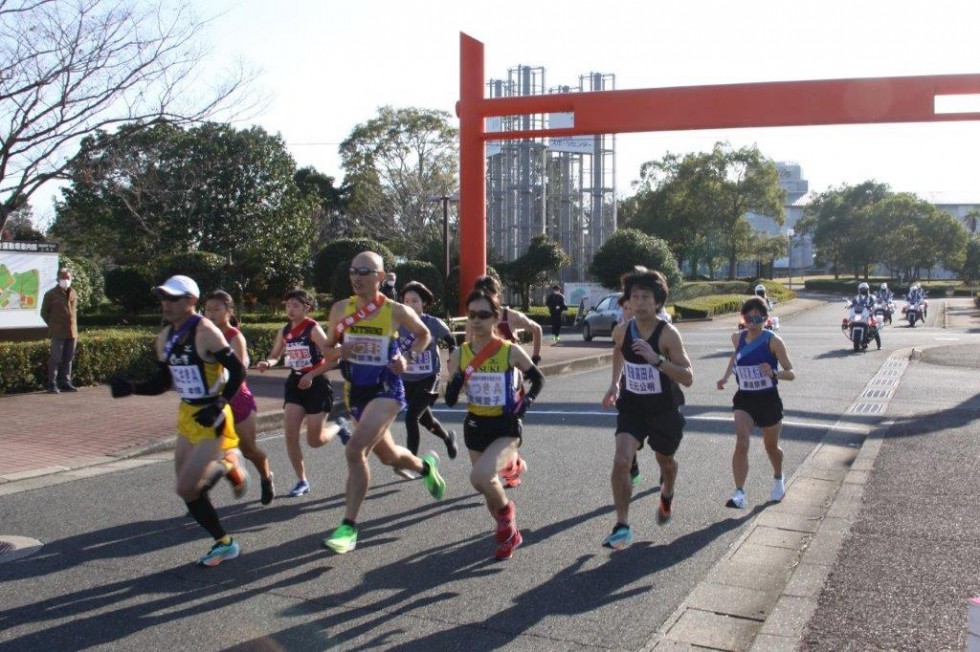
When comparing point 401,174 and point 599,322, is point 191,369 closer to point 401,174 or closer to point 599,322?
point 599,322

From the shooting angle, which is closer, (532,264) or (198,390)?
(198,390)

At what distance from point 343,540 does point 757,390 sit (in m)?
3.53

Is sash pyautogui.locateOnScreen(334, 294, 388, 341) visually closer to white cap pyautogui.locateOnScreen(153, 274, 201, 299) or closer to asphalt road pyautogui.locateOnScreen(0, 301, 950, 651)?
white cap pyautogui.locateOnScreen(153, 274, 201, 299)

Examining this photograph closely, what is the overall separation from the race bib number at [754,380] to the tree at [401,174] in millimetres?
38987

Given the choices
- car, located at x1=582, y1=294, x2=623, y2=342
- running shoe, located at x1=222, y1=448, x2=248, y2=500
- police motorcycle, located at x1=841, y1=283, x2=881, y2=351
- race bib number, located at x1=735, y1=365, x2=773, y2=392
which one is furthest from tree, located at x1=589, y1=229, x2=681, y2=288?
running shoe, located at x1=222, y1=448, x2=248, y2=500

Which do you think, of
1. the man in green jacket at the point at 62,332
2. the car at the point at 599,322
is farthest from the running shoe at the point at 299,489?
the car at the point at 599,322

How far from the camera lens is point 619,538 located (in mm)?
6070

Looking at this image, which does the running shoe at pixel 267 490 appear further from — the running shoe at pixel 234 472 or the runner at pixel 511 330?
the runner at pixel 511 330

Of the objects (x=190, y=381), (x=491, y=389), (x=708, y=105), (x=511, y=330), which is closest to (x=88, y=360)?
(x=511, y=330)

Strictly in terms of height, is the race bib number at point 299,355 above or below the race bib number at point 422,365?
above

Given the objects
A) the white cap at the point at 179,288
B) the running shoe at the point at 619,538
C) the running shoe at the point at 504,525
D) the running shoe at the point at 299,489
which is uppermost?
the white cap at the point at 179,288

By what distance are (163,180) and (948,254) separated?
6976 cm

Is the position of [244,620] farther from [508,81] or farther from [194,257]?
[508,81]

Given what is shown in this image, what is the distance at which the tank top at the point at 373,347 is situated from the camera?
255 inches
